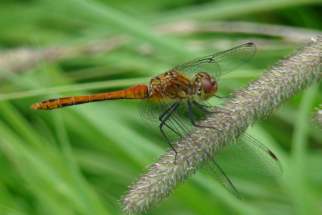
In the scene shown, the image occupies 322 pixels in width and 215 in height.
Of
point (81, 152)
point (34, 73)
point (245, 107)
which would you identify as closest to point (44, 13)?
point (34, 73)

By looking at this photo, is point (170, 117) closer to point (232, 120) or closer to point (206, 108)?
point (206, 108)

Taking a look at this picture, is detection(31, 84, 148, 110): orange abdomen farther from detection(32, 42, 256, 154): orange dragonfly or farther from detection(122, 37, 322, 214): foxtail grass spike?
detection(122, 37, 322, 214): foxtail grass spike

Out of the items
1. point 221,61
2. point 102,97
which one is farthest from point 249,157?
point 102,97

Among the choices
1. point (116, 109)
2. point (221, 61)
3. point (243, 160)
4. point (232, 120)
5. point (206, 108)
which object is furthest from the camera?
point (116, 109)

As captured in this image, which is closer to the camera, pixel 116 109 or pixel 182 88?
pixel 182 88

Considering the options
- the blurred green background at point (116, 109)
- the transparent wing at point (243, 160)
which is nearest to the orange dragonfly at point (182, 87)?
the transparent wing at point (243, 160)

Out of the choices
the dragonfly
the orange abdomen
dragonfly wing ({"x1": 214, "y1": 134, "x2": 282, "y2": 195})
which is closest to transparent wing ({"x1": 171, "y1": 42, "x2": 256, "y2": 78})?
the dragonfly

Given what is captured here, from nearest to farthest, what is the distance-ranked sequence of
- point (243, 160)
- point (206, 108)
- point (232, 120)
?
1. point (232, 120)
2. point (206, 108)
3. point (243, 160)
